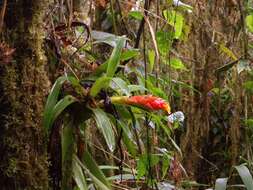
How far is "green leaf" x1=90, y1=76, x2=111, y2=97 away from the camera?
1.03 metres

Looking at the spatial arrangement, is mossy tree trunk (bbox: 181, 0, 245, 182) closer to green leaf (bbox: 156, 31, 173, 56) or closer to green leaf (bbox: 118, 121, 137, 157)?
green leaf (bbox: 156, 31, 173, 56)

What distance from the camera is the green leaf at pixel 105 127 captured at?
40.1 inches

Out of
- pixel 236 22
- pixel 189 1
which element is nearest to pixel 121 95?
pixel 189 1

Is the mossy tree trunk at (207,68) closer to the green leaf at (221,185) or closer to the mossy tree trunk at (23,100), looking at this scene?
the green leaf at (221,185)

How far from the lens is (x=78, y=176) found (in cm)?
106

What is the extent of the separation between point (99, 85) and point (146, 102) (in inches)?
4.4

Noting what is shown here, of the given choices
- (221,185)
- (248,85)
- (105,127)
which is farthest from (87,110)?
(248,85)

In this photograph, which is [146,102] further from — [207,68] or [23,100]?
[207,68]

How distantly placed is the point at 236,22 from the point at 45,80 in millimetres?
1422

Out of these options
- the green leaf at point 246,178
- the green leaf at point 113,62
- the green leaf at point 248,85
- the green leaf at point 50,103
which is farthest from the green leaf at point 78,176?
the green leaf at point 248,85

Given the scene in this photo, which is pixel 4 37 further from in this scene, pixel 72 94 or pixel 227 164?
pixel 227 164

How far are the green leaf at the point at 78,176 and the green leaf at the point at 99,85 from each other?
0.17 metres

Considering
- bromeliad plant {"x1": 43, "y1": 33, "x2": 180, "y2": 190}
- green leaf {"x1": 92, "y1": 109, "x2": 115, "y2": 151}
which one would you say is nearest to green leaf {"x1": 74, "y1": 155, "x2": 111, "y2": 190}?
bromeliad plant {"x1": 43, "y1": 33, "x2": 180, "y2": 190}

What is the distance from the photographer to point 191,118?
2576 millimetres
